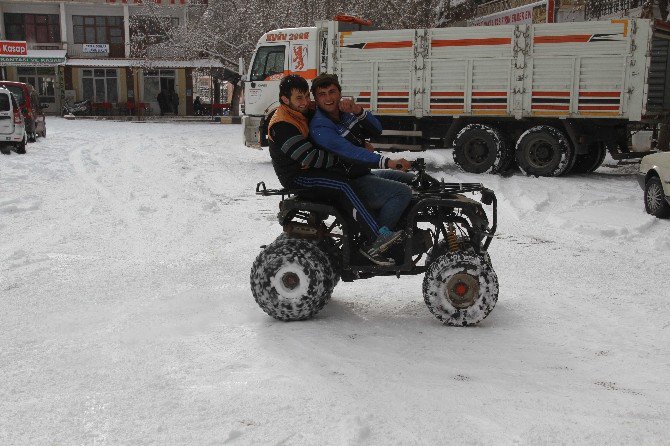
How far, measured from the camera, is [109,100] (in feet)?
152

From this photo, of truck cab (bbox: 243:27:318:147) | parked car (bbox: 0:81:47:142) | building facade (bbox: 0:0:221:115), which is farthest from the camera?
building facade (bbox: 0:0:221:115)

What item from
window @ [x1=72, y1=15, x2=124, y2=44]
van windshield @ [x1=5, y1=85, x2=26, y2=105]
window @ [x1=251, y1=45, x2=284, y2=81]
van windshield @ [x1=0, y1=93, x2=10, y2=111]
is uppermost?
window @ [x1=72, y1=15, x2=124, y2=44]

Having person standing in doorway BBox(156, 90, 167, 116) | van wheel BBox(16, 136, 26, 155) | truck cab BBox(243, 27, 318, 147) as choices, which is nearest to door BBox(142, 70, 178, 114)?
person standing in doorway BBox(156, 90, 167, 116)

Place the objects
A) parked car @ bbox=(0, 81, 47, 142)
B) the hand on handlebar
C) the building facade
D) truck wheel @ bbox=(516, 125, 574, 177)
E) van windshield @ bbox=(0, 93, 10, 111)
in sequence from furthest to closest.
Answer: the building facade, parked car @ bbox=(0, 81, 47, 142), van windshield @ bbox=(0, 93, 10, 111), truck wheel @ bbox=(516, 125, 574, 177), the hand on handlebar

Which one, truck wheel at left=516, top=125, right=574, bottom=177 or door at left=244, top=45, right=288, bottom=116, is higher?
door at left=244, top=45, right=288, bottom=116

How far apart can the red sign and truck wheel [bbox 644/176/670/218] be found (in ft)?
141

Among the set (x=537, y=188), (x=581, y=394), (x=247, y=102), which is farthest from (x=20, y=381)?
(x=247, y=102)

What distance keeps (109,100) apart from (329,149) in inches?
1758

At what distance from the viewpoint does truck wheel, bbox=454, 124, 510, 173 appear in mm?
13625

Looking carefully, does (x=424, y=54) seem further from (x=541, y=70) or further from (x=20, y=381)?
(x=20, y=381)

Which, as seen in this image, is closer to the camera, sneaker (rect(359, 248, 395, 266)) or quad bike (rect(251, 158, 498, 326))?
quad bike (rect(251, 158, 498, 326))

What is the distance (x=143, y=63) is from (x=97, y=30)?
7.33 meters

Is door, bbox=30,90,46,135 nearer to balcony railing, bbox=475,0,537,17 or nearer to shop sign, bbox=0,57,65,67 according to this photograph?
balcony railing, bbox=475,0,537,17

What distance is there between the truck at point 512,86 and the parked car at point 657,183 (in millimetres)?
3585
